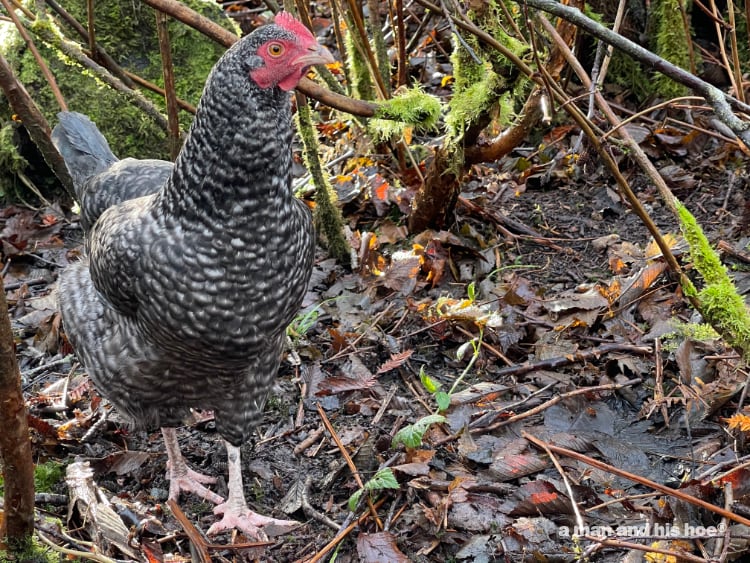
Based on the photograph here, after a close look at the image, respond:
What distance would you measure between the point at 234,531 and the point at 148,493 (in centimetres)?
53

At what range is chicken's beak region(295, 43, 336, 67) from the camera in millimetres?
2682

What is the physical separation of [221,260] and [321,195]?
1.91 metres

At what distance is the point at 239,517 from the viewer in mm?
3266

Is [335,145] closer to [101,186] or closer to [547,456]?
[101,186]

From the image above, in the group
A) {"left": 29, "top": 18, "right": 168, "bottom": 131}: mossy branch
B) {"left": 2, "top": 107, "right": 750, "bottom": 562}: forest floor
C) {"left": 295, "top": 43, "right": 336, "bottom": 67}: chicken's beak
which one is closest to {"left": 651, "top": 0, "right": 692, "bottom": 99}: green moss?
{"left": 2, "top": 107, "right": 750, "bottom": 562}: forest floor

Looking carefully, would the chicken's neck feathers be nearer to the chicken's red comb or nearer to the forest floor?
the chicken's red comb

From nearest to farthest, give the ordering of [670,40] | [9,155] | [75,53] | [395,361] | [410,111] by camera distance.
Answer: [395,361] → [410,111] → [75,53] → [670,40] → [9,155]

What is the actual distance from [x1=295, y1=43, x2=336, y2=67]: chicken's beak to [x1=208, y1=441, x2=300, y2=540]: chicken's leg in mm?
1705

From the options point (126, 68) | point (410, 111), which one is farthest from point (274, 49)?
point (126, 68)

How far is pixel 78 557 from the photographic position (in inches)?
111

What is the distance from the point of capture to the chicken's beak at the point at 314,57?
2.68 meters

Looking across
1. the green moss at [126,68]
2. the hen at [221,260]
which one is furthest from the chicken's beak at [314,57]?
the green moss at [126,68]

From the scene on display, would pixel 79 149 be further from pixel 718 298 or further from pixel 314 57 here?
Result: pixel 718 298

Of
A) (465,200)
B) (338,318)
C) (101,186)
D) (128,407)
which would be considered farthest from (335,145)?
(128,407)
